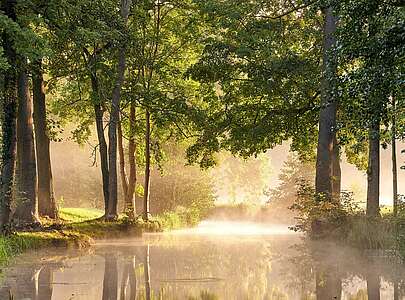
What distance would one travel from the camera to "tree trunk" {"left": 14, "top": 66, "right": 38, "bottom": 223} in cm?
2067

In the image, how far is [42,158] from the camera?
25.3 meters

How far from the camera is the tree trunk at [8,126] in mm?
17203

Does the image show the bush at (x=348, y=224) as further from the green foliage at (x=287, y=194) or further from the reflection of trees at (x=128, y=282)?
the green foliage at (x=287, y=194)

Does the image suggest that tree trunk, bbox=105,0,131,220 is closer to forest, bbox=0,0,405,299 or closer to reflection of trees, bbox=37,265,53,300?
forest, bbox=0,0,405,299

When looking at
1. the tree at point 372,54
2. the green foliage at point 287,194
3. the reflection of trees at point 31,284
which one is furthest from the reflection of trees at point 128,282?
the green foliage at point 287,194

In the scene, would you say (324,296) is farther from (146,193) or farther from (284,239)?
(146,193)

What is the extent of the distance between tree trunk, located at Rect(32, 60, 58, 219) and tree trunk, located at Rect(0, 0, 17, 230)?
728 cm

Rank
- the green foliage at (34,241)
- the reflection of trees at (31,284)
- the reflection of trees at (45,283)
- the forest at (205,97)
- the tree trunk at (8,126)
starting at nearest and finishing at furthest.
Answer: the reflection of trees at (31,284), the reflection of trees at (45,283), the forest at (205,97), the green foliage at (34,241), the tree trunk at (8,126)

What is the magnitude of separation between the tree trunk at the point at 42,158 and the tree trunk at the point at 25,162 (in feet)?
11.7

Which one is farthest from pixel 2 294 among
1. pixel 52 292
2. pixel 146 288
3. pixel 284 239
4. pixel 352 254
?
pixel 284 239

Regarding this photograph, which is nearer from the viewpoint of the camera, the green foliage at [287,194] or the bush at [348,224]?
the bush at [348,224]

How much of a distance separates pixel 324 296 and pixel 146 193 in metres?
22.0

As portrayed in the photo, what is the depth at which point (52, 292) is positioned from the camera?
37.9 feet

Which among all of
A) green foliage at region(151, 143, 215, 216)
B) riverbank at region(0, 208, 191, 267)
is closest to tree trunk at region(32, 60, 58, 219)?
riverbank at region(0, 208, 191, 267)
